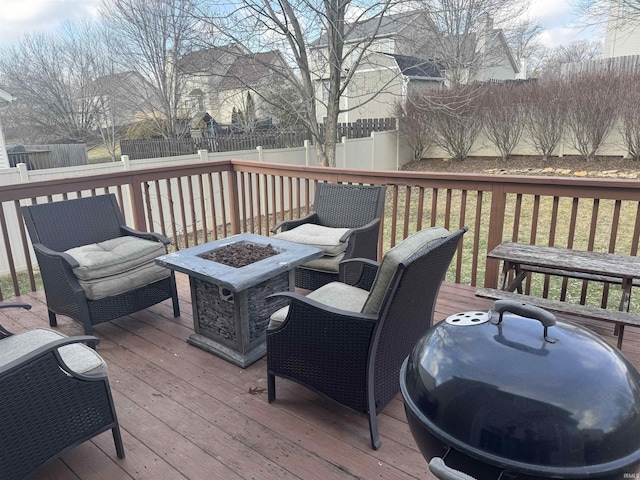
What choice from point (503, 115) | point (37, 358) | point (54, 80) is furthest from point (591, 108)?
point (54, 80)

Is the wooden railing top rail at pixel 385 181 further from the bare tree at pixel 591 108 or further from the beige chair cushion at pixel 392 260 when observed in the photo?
the bare tree at pixel 591 108

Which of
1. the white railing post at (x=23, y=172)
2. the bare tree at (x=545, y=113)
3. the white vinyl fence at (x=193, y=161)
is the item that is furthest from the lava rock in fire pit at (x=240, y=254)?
the bare tree at (x=545, y=113)

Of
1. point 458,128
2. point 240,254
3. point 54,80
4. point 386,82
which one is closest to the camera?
point 240,254

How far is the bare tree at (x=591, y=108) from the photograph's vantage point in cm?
913

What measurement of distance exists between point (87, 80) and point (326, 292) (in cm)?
1301

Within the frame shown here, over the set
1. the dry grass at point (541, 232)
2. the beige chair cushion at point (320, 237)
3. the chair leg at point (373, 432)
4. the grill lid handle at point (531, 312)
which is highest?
the grill lid handle at point (531, 312)

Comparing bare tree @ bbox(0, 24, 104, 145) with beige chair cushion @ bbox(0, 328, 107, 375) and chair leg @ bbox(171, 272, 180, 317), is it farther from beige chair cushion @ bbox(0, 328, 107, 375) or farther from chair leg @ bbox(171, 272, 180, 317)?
beige chair cushion @ bbox(0, 328, 107, 375)

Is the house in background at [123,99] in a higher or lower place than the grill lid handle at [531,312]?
higher

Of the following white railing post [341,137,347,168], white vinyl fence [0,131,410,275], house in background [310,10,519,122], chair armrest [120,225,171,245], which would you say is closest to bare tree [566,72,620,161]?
house in background [310,10,519,122]

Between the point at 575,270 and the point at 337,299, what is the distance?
1494 millimetres

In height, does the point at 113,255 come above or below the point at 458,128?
below

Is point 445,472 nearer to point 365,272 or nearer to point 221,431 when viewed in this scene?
point 221,431

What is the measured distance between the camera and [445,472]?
31.1 inches

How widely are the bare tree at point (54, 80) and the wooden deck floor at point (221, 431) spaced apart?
40.0 ft
